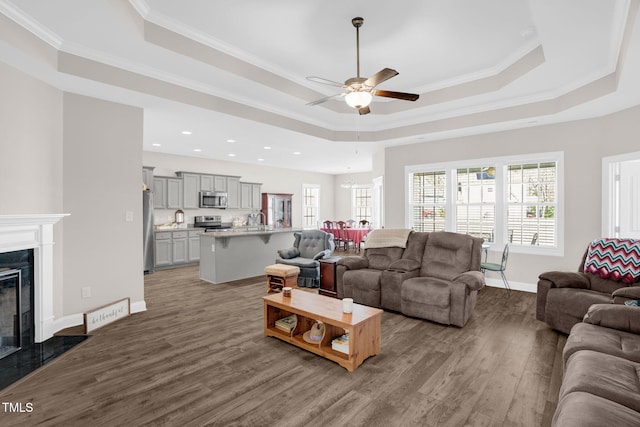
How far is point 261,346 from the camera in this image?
3217 millimetres

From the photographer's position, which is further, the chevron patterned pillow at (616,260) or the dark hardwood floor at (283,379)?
the chevron patterned pillow at (616,260)

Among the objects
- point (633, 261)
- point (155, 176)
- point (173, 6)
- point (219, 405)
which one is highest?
point (173, 6)

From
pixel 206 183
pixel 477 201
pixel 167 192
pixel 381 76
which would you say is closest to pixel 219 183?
pixel 206 183

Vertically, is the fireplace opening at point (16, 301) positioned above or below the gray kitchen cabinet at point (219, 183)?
below

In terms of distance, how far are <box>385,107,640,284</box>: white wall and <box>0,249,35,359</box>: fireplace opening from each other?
250 inches

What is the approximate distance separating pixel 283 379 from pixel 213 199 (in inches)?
251

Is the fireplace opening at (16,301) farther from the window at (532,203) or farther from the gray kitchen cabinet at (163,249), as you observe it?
the window at (532,203)

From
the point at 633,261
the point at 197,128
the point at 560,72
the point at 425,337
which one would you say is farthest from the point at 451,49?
the point at 197,128

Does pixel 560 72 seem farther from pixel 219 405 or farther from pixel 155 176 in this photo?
pixel 155 176

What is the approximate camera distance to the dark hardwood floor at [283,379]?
2.16m

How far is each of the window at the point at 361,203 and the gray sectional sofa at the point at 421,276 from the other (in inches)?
260

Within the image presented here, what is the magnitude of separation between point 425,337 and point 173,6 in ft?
13.3

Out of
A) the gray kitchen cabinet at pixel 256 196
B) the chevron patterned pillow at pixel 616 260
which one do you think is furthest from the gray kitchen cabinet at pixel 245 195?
the chevron patterned pillow at pixel 616 260

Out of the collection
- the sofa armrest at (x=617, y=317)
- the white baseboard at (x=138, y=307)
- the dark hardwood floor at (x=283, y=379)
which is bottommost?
the dark hardwood floor at (x=283, y=379)
